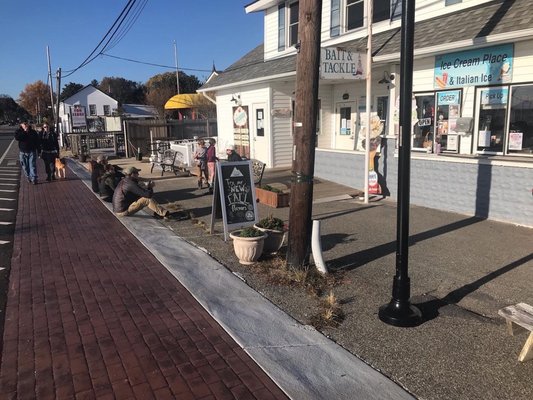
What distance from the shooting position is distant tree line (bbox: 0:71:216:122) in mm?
61312

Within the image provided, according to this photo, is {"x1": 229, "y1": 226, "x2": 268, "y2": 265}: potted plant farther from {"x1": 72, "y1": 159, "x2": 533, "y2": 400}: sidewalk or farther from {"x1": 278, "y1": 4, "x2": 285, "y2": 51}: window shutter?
{"x1": 278, "y1": 4, "x2": 285, "y2": 51}: window shutter

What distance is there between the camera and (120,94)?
96375 millimetres

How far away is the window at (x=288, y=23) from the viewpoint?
1550 centimetres

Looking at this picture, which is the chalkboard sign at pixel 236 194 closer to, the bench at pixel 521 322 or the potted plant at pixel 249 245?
the potted plant at pixel 249 245

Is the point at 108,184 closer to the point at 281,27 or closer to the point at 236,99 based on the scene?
the point at 236,99

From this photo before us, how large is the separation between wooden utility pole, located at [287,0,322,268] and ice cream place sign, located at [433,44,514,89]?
499cm

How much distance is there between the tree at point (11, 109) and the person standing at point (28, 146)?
483 feet

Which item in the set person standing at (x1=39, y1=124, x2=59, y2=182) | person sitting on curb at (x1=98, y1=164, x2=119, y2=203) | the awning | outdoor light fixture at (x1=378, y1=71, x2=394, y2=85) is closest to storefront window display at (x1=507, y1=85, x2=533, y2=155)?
outdoor light fixture at (x1=378, y1=71, x2=394, y2=85)

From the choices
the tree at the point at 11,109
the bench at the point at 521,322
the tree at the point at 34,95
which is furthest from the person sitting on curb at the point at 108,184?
the tree at the point at 11,109

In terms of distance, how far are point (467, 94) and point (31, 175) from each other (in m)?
12.8

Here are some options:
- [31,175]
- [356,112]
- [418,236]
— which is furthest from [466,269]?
[31,175]

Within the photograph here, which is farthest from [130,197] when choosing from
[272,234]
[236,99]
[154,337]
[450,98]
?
[236,99]

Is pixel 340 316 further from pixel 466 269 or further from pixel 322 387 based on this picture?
pixel 466 269

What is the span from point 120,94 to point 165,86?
31.4 m
